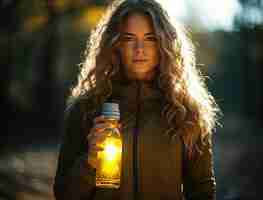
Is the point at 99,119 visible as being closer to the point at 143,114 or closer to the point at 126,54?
the point at 143,114

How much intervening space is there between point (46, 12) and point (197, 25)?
11017mm

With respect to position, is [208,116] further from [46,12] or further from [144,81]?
[46,12]

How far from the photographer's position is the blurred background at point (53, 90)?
1244cm

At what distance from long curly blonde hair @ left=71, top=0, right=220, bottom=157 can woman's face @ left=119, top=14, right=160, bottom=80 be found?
4cm

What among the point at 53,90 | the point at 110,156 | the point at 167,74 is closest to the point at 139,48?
the point at 167,74

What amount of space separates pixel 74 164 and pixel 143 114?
529 mm

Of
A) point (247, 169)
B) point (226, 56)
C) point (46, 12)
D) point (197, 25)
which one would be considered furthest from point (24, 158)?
point (226, 56)

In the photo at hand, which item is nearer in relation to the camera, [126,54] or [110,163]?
[110,163]

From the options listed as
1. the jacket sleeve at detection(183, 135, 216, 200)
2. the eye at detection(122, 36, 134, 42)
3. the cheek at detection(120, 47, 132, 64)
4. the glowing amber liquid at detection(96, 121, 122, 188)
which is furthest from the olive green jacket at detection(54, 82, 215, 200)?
the eye at detection(122, 36, 134, 42)

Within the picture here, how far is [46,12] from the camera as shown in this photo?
958 inches

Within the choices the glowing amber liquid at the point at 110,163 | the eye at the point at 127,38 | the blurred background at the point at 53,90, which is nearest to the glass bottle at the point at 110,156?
the glowing amber liquid at the point at 110,163

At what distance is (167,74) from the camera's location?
164 inches

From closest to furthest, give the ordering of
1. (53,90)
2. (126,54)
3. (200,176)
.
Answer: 1. (200,176)
2. (126,54)
3. (53,90)

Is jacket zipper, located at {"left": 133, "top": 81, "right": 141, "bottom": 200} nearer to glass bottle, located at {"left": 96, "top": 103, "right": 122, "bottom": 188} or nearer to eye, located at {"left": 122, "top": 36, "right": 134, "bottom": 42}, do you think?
glass bottle, located at {"left": 96, "top": 103, "right": 122, "bottom": 188}
